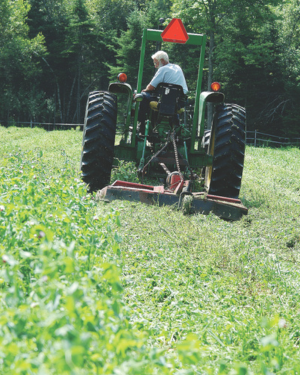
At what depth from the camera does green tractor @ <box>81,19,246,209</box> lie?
19.7 ft

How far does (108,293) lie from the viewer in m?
2.38

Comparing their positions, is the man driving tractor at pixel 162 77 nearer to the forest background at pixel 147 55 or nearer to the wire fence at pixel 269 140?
the forest background at pixel 147 55

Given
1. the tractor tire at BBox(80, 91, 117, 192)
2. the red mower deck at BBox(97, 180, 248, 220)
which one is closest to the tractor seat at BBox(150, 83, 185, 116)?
the tractor tire at BBox(80, 91, 117, 192)

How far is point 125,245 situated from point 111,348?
2153mm

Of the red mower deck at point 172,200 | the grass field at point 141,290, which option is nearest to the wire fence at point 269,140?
the red mower deck at point 172,200

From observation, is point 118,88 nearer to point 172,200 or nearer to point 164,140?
point 164,140

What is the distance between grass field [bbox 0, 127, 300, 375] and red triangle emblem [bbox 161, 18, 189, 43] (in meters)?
2.65

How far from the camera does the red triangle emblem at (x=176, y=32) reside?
6301mm

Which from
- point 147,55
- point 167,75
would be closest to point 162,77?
point 167,75

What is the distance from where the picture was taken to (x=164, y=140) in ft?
21.0

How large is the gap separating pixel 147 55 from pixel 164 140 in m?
23.9

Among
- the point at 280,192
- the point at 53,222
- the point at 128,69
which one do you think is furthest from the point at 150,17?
the point at 53,222

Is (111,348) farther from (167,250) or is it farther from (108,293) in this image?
(167,250)

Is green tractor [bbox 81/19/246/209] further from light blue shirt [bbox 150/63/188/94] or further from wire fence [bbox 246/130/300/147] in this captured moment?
wire fence [bbox 246/130/300/147]
